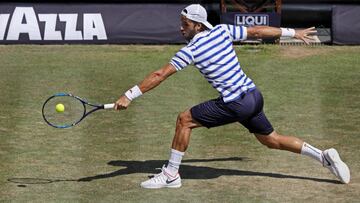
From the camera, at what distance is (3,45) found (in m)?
23.2

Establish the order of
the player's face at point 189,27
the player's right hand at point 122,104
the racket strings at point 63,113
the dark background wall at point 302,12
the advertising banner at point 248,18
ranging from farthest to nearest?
the dark background wall at point 302,12 → the advertising banner at point 248,18 → the racket strings at point 63,113 → the player's face at point 189,27 → the player's right hand at point 122,104

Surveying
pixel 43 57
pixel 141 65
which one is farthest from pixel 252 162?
pixel 43 57

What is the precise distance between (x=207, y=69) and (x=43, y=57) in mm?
10482

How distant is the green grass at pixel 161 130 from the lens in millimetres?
12062

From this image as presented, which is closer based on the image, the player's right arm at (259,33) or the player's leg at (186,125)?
the player's leg at (186,125)

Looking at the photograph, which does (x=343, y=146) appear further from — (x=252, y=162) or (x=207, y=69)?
(x=207, y=69)

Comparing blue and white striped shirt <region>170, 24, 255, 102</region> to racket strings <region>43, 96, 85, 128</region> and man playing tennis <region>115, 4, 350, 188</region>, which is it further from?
racket strings <region>43, 96, 85, 128</region>

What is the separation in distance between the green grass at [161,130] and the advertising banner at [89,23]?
1.57 feet

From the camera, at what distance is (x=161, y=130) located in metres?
15.3

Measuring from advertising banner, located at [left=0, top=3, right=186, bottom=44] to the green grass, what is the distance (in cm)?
48

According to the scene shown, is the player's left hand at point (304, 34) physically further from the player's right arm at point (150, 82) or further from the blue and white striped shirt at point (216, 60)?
the player's right arm at point (150, 82)

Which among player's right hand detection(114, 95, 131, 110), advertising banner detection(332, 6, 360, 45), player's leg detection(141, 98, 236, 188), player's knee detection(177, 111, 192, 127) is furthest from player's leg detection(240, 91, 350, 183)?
advertising banner detection(332, 6, 360, 45)

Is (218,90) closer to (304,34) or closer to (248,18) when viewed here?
(304,34)

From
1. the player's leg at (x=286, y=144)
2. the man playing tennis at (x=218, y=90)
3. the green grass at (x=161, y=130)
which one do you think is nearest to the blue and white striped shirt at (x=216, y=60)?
the man playing tennis at (x=218, y=90)
